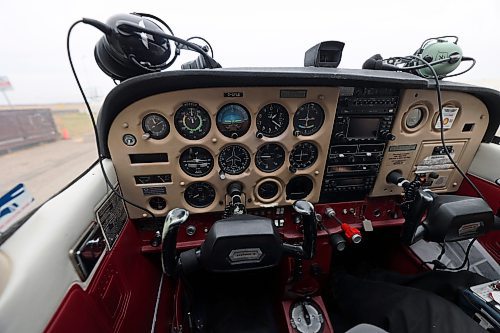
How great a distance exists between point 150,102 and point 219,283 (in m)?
1.48

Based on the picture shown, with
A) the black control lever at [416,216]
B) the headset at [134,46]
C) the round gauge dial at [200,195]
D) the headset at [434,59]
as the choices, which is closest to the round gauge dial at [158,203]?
the round gauge dial at [200,195]

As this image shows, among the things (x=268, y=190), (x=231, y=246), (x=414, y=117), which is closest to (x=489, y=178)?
(x=414, y=117)

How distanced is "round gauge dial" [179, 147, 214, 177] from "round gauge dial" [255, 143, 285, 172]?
10.9 inches

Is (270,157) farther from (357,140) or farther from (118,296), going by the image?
(118,296)

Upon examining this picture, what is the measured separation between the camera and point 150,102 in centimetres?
106

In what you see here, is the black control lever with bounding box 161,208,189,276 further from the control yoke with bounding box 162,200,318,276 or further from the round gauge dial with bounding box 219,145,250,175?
the round gauge dial with bounding box 219,145,250,175

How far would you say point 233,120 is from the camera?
120cm

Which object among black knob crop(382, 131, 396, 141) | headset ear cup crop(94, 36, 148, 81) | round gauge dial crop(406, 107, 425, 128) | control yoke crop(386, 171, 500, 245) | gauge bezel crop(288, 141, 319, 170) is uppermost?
headset ear cup crop(94, 36, 148, 81)

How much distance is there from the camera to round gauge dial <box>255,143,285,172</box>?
4.29ft

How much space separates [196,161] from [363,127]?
0.96 m

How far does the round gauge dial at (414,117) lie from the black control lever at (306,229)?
95cm

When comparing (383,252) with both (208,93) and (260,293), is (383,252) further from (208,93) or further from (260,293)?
(208,93)

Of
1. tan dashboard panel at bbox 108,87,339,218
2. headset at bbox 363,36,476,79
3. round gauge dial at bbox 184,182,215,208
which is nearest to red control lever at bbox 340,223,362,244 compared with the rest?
tan dashboard panel at bbox 108,87,339,218

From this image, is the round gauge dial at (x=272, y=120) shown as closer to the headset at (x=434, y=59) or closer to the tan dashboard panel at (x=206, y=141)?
the tan dashboard panel at (x=206, y=141)
